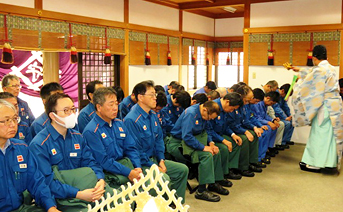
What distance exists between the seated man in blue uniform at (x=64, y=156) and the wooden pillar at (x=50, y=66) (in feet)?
16.5

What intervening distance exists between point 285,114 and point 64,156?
5.01 m

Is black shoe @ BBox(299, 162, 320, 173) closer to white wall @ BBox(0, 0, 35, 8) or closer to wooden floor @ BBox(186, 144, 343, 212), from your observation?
wooden floor @ BBox(186, 144, 343, 212)

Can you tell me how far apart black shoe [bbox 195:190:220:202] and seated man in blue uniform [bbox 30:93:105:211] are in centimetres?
154

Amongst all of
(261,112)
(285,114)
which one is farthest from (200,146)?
(285,114)

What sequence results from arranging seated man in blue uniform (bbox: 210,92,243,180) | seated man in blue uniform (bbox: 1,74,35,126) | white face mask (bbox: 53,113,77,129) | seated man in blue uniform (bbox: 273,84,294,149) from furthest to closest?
seated man in blue uniform (bbox: 273,84,294,149)
seated man in blue uniform (bbox: 210,92,243,180)
seated man in blue uniform (bbox: 1,74,35,126)
white face mask (bbox: 53,113,77,129)

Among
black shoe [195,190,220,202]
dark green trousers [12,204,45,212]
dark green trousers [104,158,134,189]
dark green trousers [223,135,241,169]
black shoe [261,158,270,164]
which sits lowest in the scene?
black shoe [195,190,220,202]

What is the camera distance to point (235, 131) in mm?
4988

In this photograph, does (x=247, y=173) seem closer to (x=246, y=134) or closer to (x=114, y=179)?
(x=246, y=134)

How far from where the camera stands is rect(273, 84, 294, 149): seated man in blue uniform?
6.42m

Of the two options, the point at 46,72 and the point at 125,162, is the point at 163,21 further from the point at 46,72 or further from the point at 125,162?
the point at 125,162

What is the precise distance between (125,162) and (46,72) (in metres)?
4.96

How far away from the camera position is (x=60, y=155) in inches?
101

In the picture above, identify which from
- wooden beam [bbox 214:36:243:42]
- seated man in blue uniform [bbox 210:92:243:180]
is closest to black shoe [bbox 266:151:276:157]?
seated man in blue uniform [bbox 210:92:243:180]

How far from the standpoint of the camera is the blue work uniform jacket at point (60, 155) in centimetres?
238
